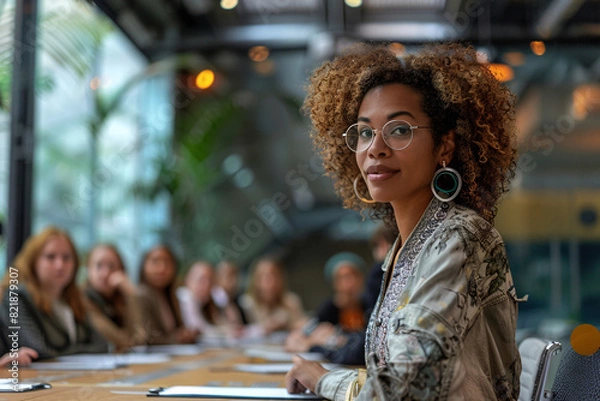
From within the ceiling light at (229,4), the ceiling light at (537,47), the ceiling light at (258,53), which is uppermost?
the ceiling light at (229,4)

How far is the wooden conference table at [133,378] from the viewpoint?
1684 millimetres

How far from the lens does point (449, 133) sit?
4.98ft

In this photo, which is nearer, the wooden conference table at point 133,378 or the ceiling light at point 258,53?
the wooden conference table at point 133,378

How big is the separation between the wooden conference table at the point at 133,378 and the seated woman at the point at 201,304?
7.83ft

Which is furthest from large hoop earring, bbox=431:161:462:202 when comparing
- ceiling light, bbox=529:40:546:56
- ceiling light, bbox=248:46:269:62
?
ceiling light, bbox=248:46:269:62

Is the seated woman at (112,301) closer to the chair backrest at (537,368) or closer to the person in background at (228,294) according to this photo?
the person in background at (228,294)

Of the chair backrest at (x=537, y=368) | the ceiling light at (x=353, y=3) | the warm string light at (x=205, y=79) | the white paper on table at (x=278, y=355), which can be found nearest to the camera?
the chair backrest at (x=537, y=368)

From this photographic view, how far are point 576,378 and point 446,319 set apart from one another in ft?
1.72

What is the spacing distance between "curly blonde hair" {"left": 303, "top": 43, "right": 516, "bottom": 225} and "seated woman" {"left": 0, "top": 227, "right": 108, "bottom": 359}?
177 cm

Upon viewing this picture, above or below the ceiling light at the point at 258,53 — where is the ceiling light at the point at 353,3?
below

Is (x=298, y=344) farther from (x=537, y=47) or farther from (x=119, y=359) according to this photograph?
(x=537, y=47)

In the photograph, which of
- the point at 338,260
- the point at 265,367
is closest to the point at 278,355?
the point at 265,367

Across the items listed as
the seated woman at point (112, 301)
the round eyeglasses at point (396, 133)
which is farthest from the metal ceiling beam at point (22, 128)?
the round eyeglasses at point (396, 133)

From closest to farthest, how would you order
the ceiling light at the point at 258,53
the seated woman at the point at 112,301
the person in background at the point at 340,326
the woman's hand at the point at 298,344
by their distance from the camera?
the person in background at the point at 340,326, the woman's hand at the point at 298,344, the seated woman at the point at 112,301, the ceiling light at the point at 258,53
